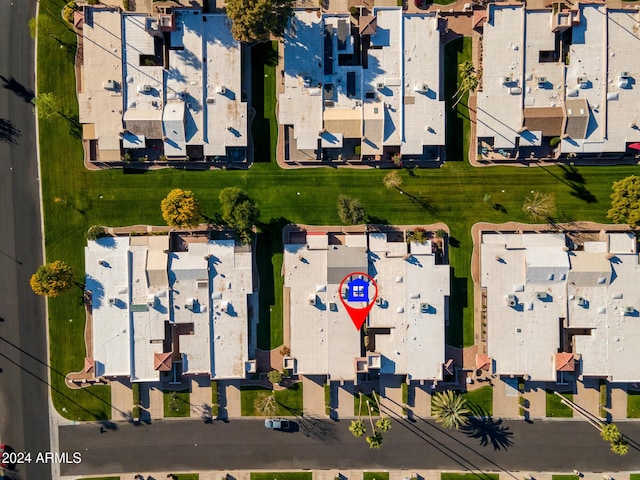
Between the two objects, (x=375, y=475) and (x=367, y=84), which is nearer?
(x=367, y=84)

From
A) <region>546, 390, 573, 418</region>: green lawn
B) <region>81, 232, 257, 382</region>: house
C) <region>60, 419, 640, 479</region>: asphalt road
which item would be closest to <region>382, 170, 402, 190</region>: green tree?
<region>81, 232, 257, 382</region>: house

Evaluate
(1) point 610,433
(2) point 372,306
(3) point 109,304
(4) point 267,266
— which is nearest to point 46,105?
(3) point 109,304

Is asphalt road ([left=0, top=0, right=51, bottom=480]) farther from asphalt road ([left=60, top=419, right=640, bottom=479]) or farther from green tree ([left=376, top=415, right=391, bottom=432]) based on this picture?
green tree ([left=376, top=415, right=391, bottom=432])

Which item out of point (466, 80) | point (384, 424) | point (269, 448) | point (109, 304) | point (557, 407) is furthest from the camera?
point (269, 448)

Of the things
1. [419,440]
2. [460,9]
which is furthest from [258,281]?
[460,9]

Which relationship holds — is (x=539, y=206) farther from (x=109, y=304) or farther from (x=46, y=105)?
(x=46, y=105)

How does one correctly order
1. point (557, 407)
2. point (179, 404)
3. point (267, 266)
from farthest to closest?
point (179, 404), point (267, 266), point (557, 407)
